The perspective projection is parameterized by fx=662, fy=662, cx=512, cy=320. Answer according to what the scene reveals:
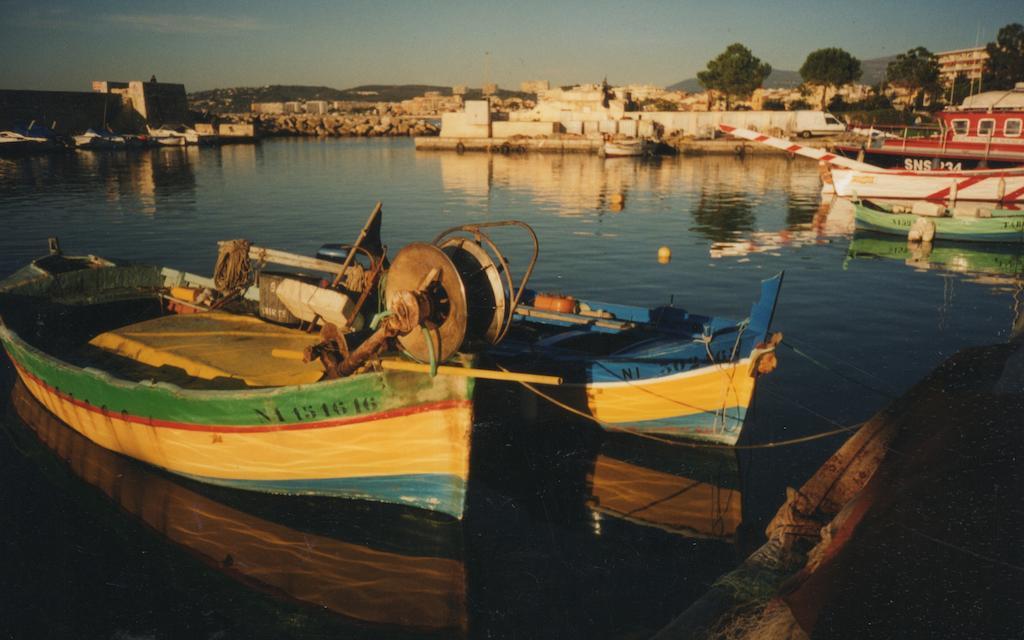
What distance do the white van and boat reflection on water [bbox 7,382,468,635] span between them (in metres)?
89.8

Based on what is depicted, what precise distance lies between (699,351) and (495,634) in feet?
19.8

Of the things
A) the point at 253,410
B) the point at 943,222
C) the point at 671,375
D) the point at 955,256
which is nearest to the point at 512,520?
the point at 671,375

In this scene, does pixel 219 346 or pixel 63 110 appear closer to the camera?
pixel 219 346

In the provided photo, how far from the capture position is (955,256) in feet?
89.6

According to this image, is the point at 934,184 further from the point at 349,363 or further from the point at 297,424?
the point at 297,424

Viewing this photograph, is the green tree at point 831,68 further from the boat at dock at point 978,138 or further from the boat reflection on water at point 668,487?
the boat reflection on water at point 668,487

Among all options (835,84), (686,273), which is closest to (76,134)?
(686,273)

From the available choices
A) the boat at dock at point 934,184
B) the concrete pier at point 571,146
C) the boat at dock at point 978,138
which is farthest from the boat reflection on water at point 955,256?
the concrete pier at point 571,146

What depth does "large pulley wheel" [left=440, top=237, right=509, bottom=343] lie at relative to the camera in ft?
28.1

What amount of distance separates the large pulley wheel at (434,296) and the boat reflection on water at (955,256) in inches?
888

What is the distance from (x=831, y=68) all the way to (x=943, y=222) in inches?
3964

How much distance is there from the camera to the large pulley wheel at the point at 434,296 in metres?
8.11

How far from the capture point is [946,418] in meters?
8.91

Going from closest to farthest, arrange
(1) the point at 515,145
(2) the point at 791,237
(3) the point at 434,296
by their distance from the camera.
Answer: (3) the point at 434,296, (2) the point at 791,237, (1) the point at 515,145
